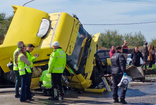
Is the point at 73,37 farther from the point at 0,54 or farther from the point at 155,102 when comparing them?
the point at 155,102

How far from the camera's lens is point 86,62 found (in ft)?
30.1

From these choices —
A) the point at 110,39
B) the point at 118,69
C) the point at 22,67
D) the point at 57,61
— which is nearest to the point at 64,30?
the point at 57,61

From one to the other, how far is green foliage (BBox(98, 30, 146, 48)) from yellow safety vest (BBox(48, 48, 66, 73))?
52.3m

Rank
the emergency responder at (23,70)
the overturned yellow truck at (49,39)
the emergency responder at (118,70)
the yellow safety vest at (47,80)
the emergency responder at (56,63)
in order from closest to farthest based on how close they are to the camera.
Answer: the emergency responder at (23,70), the emergency responder at (56,63), the emergency responder at (118,70), the overturned yellow truck at (49,39), the yellow safety vest at (47,80)

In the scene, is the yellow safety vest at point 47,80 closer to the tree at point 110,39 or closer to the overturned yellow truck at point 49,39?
the overturned yellow truck at point 49,39

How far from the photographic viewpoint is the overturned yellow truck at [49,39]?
8156mm

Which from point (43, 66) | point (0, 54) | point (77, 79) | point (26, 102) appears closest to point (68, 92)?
point (77, 79)

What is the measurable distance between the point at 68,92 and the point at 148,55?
8634mm

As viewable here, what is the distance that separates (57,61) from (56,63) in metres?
0.06

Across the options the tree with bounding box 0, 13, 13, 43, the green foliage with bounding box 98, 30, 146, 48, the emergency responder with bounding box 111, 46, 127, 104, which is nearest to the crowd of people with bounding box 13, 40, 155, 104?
the emergency responder with bounding box 111, 46, 127, 104

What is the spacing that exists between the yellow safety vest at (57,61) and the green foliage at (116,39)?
172ft

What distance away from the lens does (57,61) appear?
25.5ft

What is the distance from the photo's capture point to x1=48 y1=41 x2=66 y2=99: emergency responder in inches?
303

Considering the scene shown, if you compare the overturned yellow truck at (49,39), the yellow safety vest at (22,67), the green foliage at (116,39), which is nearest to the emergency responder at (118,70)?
the overturned yellow truck at (49,39)
